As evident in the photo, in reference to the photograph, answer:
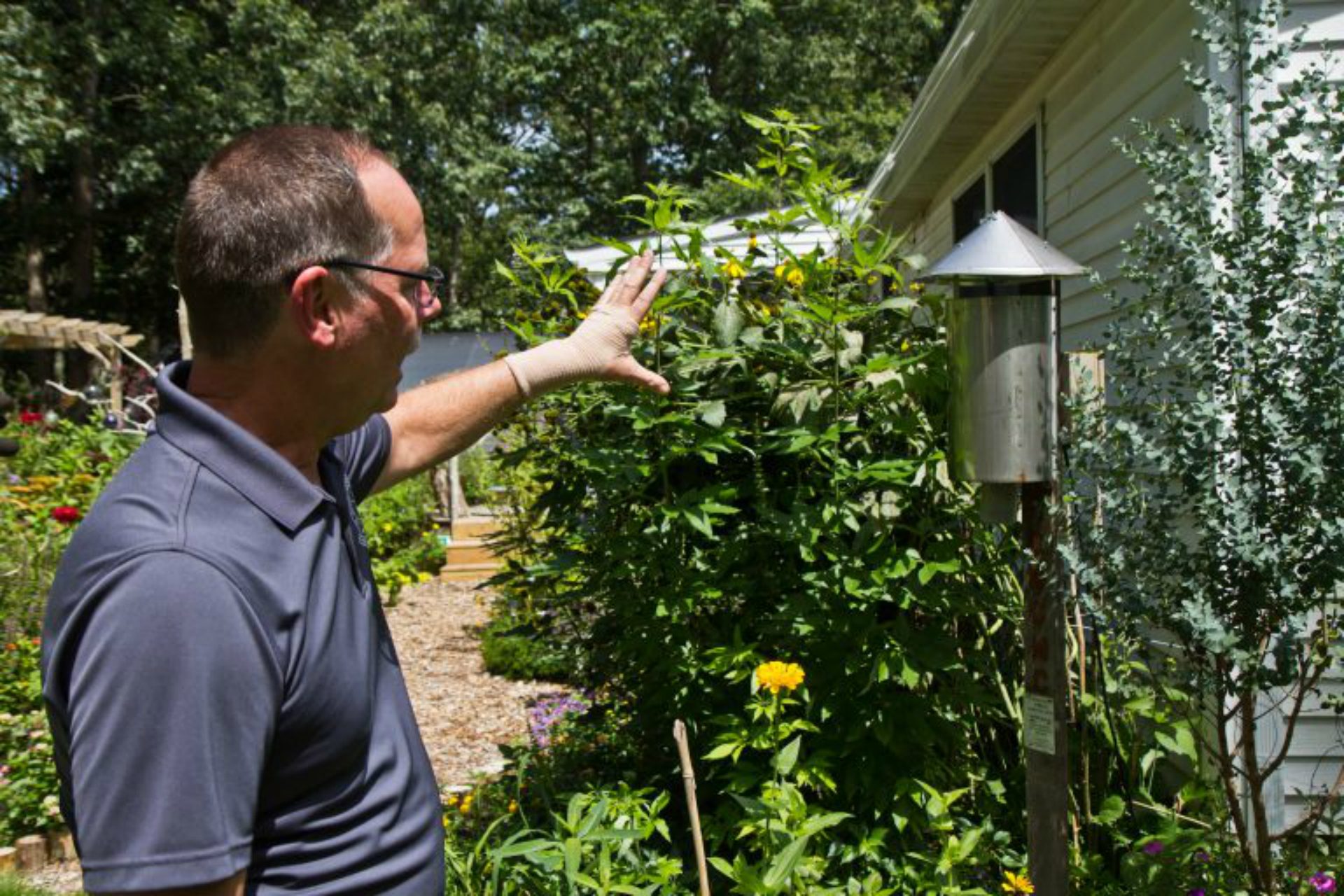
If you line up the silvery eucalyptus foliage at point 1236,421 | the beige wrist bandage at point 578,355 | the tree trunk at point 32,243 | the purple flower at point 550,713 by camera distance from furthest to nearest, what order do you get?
the tree trunk at point 32,243
the purple flower at point 550,713
the beige wrist bandage at point 578,355
the silvery eucalyptus foliage at point 1236,421

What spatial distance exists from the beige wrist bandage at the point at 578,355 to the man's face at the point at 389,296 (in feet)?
2.27

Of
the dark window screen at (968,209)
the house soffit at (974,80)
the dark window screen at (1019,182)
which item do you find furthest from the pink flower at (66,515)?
the dark window screen at (968,209)

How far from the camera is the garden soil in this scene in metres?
5.21

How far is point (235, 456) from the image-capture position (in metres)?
1.26

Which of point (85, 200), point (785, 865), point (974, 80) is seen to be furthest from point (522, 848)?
point (85, 200)

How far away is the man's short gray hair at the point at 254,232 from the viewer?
→ 127 cm

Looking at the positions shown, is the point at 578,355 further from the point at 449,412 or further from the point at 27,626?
the point at 27,626

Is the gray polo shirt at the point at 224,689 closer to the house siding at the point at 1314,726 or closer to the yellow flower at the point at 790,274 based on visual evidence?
the yellow flower at the point at 790,274

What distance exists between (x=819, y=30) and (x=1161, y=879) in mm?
26752

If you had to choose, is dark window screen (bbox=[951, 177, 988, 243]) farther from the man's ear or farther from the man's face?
the man's ear

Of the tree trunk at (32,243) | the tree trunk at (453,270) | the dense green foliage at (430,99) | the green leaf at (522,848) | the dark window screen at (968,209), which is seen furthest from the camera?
the tree trunk at (453,270)

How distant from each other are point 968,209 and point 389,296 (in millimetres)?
7106

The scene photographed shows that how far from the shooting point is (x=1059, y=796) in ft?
7.90

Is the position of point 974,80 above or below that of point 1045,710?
above
